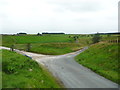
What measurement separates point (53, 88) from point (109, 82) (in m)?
8.17

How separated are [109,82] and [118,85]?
159 cm

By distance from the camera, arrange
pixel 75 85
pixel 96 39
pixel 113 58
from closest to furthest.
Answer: pixel 75 85 → pixel 113 58 → pixel 96 39

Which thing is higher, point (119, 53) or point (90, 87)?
point (119, 53)

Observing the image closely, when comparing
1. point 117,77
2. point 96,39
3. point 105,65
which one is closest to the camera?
point 117,77

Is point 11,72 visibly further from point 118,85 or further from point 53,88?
point 118,85

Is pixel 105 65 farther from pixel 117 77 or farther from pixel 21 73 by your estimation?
pixel 21 73

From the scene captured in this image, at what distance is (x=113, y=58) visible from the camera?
35.6 metres

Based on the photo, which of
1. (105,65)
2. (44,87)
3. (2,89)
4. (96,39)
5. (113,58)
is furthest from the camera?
(96,39)

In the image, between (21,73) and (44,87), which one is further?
(21,73)

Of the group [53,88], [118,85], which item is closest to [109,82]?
[118,85]

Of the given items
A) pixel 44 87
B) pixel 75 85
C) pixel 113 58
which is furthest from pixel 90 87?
pixel 113 58

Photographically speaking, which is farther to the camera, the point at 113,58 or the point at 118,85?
the point at 113,58

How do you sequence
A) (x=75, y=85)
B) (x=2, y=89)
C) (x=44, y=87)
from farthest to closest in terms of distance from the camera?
(x=75, y=85)
(x=44, y=87)
(x=2, y=89)

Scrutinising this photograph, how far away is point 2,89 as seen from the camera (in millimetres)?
18047
